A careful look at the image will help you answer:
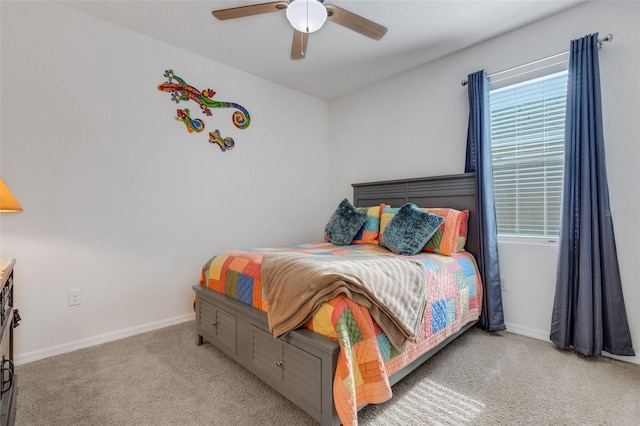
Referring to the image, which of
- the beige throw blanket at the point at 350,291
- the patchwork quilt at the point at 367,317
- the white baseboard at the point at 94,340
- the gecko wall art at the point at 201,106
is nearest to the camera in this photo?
the patchwork quilt at the point at 367,317

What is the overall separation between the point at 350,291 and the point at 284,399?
0.78 meters

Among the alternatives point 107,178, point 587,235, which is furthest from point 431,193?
point 107,178

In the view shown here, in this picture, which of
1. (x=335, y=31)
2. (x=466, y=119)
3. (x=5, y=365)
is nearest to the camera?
(x=5, y=365)

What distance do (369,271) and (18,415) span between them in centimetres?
191

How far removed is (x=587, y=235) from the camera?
6.82ft

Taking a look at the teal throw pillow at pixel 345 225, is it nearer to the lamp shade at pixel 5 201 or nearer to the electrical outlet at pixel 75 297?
the electrical outlet at pixel 75 297

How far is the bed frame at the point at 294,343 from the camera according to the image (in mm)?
1379

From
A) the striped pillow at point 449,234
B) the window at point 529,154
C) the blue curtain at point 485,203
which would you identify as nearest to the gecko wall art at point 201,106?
the striped pillow at point 449,234

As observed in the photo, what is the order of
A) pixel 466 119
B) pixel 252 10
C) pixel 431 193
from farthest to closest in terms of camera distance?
pixel 431 193, pixel 466 119, pixel 252 10

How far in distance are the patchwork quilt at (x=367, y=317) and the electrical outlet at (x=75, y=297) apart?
0.93 meters

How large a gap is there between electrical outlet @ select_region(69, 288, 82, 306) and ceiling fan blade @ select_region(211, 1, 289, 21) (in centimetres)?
224

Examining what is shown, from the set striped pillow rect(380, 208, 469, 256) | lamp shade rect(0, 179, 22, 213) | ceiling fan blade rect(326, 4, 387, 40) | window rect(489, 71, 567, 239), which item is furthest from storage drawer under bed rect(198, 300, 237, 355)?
window rect(489, 71, 567, 239)

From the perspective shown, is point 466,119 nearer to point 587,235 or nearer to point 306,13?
point 587,235

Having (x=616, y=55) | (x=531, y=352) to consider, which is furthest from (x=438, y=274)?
(x=616, y=55)
